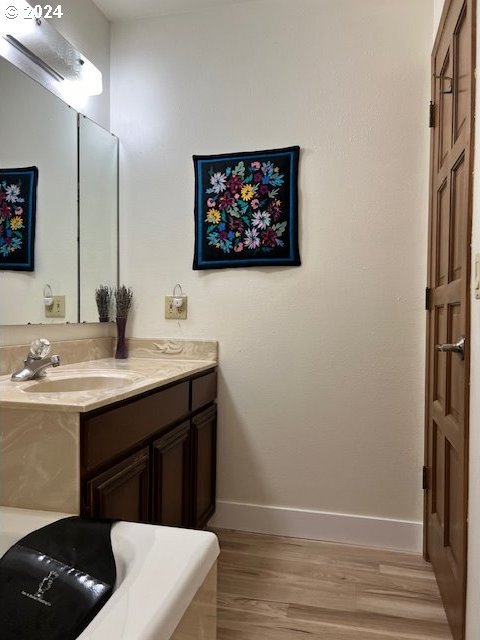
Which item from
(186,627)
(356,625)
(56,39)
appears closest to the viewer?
(186,627)

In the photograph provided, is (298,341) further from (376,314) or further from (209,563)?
(209,563)

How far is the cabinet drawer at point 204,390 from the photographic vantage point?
214 centimetres

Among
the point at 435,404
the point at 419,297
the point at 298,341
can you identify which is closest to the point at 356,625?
the point at 435,404

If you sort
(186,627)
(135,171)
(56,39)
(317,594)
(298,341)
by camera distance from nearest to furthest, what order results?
1. (186,627)
2. (317,594)
3. (56,39)
4. (298,341)
5. (135,171)

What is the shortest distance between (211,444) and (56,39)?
1.91m

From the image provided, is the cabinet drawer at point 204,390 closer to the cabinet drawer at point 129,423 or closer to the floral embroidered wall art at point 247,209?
the cabinet drawer at point 129,423

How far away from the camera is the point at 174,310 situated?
248cm

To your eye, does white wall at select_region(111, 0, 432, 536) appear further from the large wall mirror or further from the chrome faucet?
the chrome faucet

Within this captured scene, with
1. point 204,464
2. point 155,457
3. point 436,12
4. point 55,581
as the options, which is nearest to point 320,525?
point 204,464

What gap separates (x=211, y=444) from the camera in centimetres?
238

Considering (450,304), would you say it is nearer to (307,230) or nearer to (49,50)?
(307,230)

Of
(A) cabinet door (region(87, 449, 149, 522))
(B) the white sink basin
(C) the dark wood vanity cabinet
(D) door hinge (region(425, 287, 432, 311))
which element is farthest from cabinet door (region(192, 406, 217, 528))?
(D) door hinge (region(425, 287, 432, 311))

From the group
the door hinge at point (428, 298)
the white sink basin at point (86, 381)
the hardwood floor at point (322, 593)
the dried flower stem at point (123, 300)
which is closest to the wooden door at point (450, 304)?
the door hinge at point (428, 298)

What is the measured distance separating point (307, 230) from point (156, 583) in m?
1.77
